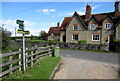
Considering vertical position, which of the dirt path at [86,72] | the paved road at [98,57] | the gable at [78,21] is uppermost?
the gable at [78,21]

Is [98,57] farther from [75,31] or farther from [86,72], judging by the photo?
[75,31]

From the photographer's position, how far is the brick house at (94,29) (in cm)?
2392

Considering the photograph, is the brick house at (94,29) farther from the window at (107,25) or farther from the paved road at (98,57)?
the paved road at (98,57)

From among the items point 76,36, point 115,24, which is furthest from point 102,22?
point 76,36

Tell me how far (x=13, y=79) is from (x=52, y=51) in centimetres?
671

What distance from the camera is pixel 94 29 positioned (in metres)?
26.1

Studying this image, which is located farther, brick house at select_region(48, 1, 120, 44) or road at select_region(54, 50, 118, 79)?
brick house at select_region(48, 1, 120, 44)

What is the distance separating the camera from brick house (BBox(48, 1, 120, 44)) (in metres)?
23.9

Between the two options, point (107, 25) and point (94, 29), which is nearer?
point (107, 25)

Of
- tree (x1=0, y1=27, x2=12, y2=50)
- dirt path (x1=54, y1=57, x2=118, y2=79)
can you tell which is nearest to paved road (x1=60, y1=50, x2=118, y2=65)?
dirt path (x1=54, y1=57, x2=118, y2=79)

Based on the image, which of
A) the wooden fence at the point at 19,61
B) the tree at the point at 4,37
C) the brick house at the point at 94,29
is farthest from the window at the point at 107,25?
the tree at the point at 4,37

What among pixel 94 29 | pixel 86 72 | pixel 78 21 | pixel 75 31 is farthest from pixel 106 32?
pixel 86 72

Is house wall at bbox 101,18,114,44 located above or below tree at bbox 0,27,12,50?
above

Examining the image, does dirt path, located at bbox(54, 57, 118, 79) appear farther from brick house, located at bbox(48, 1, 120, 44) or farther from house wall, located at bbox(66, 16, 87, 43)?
house wall, located at bbox(66, 16, 87, 43)
